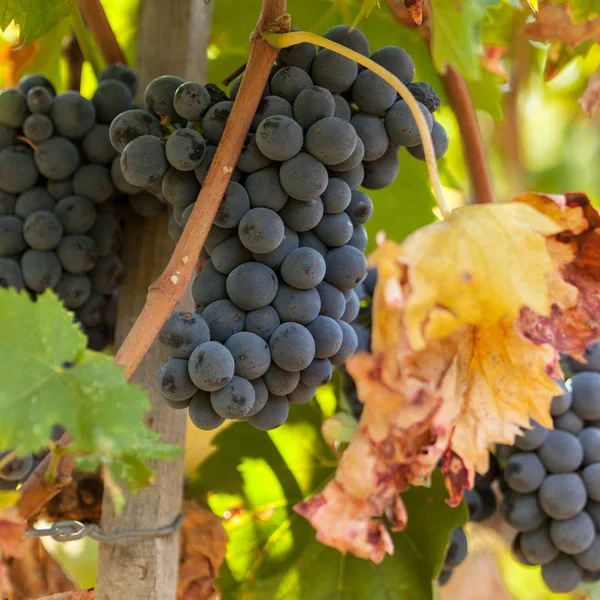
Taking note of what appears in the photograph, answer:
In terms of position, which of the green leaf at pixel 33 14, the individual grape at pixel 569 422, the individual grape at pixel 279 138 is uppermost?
the green leaf at pixel 33 14

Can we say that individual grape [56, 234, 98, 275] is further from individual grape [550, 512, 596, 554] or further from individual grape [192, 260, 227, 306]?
individual grape [550, 512, 596, 554]

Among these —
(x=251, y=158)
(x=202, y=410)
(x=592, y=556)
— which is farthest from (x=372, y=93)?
(x=592, y=556)

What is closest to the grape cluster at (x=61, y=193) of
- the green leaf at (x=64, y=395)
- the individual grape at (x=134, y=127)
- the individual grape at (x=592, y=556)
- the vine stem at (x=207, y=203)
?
the individual grape at (x=134, y=127)

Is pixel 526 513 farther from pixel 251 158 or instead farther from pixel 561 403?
Result: pixel 251 158

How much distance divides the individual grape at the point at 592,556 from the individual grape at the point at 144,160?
822 millimetres

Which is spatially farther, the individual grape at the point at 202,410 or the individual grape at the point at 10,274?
the individual grape at the point at 10,274

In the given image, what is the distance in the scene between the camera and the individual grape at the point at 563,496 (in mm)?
1132

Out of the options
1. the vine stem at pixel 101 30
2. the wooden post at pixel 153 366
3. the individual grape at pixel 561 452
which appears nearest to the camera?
the wooden post at pixel 153 366

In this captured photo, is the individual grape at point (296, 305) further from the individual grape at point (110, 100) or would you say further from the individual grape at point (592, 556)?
the individual grape at point (592, 556)

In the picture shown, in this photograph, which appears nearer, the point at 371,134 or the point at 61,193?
the point at 371,134

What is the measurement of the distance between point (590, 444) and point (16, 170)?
0.85 metres

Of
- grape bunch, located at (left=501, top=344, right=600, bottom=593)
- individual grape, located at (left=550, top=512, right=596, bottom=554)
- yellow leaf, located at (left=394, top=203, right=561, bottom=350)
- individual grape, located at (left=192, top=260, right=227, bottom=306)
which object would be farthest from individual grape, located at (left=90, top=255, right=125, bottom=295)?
individual grape, located at (left=550, top=512, right=596, bottom=554)

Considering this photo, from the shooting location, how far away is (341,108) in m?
0.77

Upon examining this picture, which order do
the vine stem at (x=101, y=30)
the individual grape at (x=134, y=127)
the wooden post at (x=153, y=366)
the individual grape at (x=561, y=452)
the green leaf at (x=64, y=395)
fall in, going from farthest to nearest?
the individual grape at (x=561, y=452) → the vine stem at (x=101, y=30) → the wooden post at (x=153, y=366) → the individual grape at (x=134, y=127) → the green leaf at (x=64, y=395)
